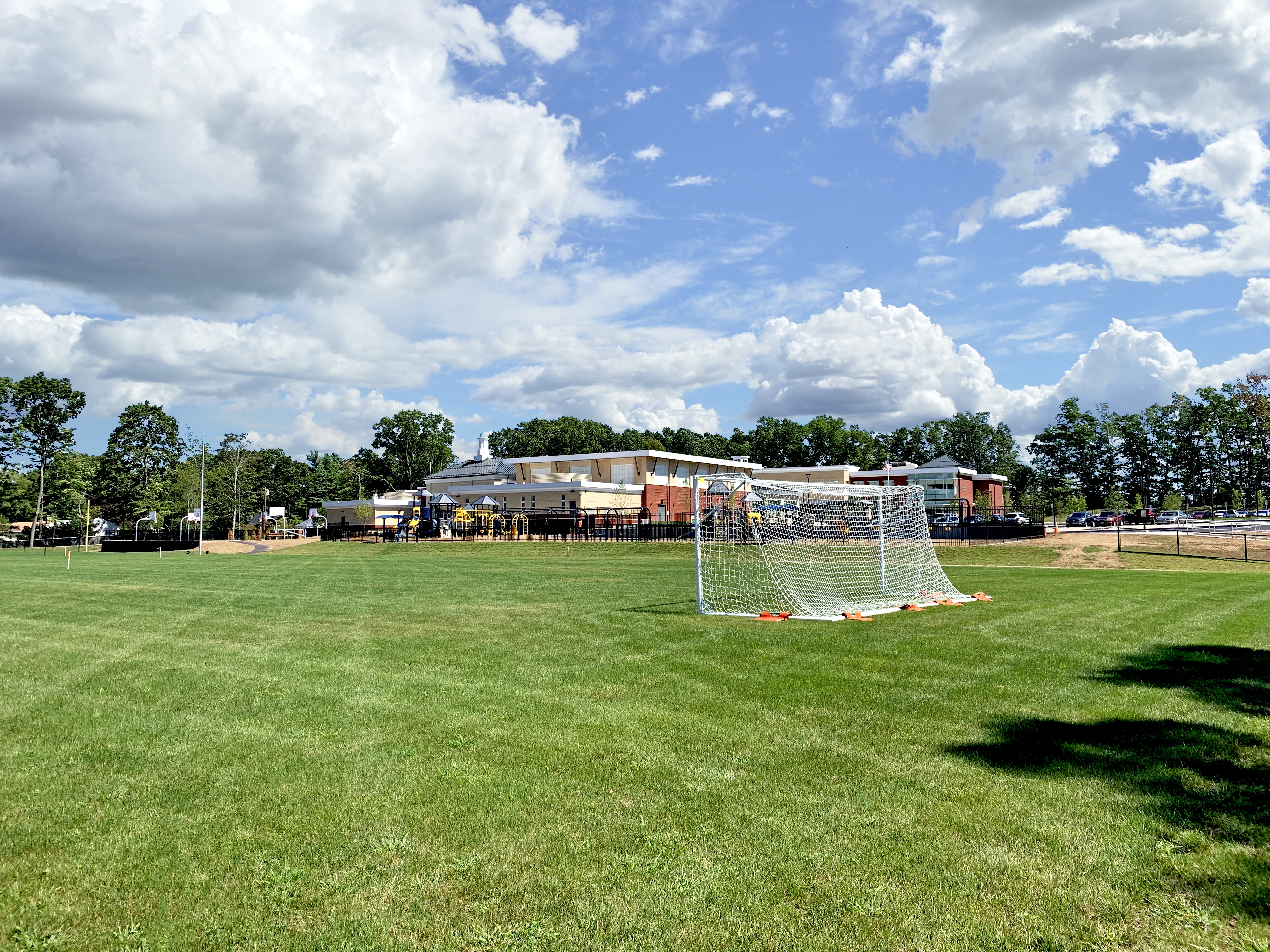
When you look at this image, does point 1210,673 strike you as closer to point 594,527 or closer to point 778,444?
point 594,527

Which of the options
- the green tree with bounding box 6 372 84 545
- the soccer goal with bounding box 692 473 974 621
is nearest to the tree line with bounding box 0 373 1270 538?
the green tree with bounding box 6 372 84 545

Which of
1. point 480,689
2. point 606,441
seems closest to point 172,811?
point 480,689

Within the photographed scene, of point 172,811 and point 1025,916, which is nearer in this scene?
point 1025,916

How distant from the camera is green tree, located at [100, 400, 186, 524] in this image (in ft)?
270

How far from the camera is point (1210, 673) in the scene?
8883 millimetres

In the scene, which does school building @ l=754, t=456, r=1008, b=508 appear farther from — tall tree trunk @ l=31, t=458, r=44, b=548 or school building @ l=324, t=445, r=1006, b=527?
tall tree trunk @ l=31, t=458, r=44, b=548

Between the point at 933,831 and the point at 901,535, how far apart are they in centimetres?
1719

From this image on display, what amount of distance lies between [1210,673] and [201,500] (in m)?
64.2

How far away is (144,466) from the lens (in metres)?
85.1

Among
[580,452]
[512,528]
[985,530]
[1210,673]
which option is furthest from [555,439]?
[1210,673]

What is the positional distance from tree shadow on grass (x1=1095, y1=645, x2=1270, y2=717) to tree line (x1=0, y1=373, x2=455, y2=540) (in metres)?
59.6

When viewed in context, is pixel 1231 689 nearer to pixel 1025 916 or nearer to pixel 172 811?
pixel 1025 916

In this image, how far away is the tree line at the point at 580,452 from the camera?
70250 millimetres

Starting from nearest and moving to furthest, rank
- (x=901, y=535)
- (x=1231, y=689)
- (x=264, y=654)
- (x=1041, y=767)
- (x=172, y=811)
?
(x=172, y=811) → (x=1041, y=767) → (x=1231, y=689) → (x=264, y=654) → (x=901, y=535)
